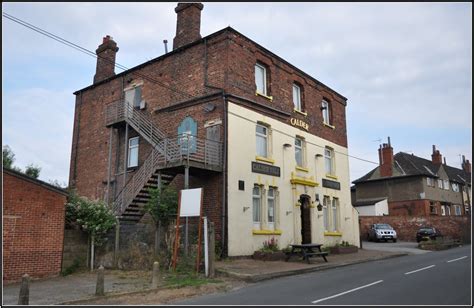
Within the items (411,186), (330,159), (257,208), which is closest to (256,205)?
(257,208)

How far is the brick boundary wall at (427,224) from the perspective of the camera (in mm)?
37562

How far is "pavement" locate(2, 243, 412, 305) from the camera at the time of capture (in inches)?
446

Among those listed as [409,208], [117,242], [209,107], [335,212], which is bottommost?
[117,242]

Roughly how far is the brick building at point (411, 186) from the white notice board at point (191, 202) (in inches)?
1406

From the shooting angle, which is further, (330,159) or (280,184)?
(330,159)

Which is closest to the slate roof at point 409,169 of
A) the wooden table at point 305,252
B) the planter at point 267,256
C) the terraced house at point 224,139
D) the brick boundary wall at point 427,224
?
the brick boundary wall at point 427,224

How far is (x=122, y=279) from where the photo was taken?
46.7 ft

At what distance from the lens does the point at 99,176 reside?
25.0 m

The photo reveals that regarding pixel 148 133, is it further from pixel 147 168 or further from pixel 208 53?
pixel 208 53

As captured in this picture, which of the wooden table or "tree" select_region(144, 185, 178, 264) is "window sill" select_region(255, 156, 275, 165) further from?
"tree" select_region(144, 185, 178, 264)

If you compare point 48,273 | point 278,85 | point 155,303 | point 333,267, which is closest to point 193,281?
point 155,303

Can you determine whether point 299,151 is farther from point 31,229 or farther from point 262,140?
point 31,229

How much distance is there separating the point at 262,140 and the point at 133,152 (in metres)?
7.03

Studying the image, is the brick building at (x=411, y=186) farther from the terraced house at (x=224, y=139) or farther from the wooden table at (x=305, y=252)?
the wooden table at (x=305, y=252)
